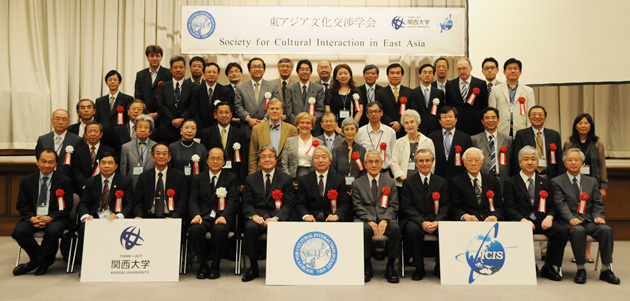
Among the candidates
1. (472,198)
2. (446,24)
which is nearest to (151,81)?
(472,198)

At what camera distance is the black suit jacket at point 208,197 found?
491 cm

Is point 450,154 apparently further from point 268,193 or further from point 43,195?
point 43,195

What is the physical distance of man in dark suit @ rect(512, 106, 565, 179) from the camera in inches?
211

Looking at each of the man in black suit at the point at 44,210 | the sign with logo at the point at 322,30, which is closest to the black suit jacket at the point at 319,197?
the man in black suit at the point at 44,210

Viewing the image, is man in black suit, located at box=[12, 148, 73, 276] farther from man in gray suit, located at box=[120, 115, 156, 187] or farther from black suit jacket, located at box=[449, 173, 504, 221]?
black suit jacket, located at box=[449, 173, 504, 221]

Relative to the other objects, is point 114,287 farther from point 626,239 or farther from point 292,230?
point 626,239

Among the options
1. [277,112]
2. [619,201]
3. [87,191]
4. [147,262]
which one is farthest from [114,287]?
[619,201]

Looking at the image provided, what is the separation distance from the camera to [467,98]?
586 centimetres

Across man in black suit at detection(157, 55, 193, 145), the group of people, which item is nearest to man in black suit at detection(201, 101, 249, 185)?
the group of people

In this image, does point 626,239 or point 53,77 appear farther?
point 53,77

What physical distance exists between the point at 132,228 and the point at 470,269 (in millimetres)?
2936

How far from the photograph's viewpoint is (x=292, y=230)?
4.42 metres

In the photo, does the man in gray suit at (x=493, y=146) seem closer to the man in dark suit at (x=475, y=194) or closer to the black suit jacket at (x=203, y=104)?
the man in dark suit at (x=475, y=194)

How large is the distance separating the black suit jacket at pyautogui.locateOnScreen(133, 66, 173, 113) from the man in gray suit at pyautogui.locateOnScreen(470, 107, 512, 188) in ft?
12.1
